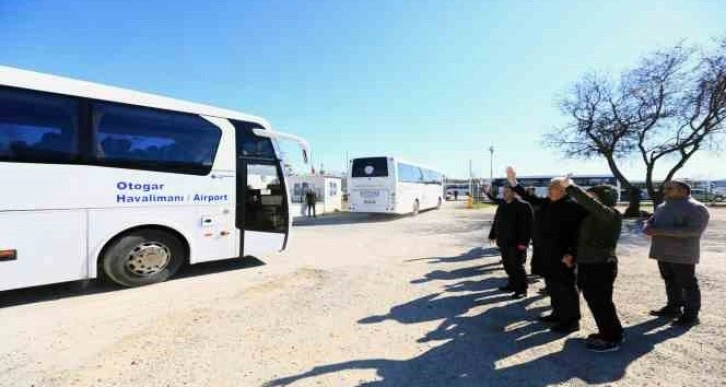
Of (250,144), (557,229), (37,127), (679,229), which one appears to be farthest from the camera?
(250,144)

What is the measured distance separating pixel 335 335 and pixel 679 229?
3.79m

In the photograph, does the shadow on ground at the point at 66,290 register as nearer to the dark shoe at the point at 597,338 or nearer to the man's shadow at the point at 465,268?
the man's shadow at the point at 465,268

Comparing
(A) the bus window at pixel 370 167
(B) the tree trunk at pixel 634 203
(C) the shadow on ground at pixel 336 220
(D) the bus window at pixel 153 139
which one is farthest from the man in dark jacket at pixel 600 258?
(B) the tree trunk at pixel 634 203

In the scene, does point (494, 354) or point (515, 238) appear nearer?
point (494, 354)

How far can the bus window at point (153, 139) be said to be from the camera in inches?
191

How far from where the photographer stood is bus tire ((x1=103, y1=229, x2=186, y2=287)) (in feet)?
16.4

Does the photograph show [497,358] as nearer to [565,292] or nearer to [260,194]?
[565,292]

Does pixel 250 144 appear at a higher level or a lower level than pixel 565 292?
higher

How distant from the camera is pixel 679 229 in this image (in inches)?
140

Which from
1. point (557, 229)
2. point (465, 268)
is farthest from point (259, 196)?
point (557, 229)

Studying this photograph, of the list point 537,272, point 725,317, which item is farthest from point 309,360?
point 725,317

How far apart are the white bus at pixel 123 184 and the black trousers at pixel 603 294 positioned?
5114mm

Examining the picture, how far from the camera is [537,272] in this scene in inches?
157

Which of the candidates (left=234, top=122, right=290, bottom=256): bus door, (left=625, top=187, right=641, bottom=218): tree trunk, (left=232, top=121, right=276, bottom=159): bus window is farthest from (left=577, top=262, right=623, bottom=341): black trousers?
(left=625, top=187, right=641, bottom=218): tree trunk
